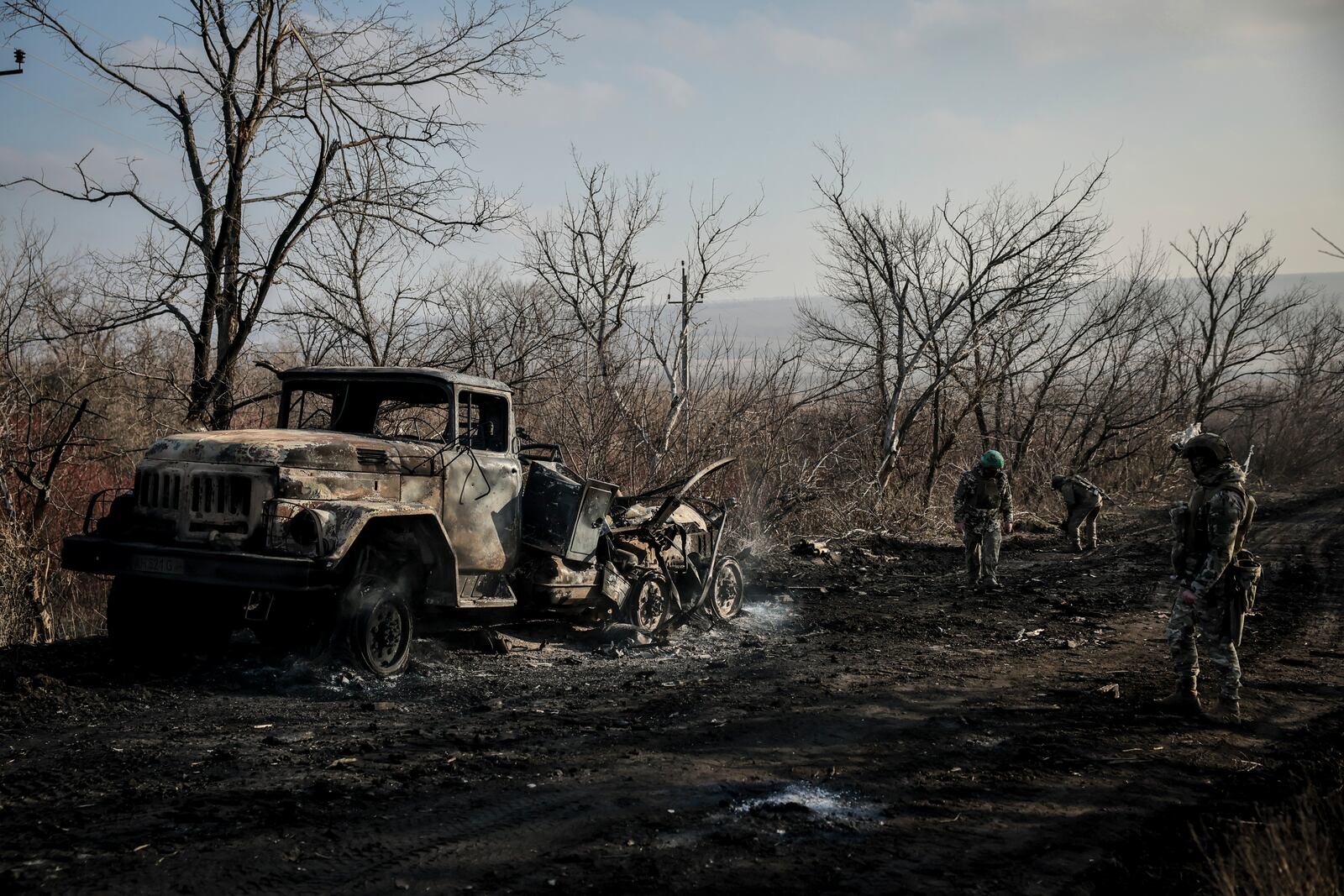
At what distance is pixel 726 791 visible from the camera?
183 inches

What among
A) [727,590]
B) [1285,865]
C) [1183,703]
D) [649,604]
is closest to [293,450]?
[649,604]

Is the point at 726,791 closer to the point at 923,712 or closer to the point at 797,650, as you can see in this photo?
the point at 923,712

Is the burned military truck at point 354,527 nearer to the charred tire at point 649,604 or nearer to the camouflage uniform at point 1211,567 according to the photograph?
the charred tire at point 649,604

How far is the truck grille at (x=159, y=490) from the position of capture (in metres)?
6.43

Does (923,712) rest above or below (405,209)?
below

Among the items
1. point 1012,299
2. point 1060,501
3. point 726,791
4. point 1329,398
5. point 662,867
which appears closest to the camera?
point 662,867

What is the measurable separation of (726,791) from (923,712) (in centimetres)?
231

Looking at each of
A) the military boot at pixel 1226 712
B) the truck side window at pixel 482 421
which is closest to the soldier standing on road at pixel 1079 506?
the military boot at pixel 1226 712

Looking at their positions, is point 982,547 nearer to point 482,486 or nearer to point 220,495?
point 482,486

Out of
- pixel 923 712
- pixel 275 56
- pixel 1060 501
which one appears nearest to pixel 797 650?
pixel 923 712

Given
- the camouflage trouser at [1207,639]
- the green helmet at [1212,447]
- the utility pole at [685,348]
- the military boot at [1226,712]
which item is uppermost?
the utility pole at [685,348]

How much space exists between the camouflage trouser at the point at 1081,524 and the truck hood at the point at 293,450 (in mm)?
14073

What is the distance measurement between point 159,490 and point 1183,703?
24.0 feet

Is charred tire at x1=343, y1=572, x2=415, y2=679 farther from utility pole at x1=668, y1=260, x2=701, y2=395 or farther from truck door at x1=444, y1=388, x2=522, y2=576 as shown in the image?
utility pole at x1=668, y1=260, x2=701, y2=395
